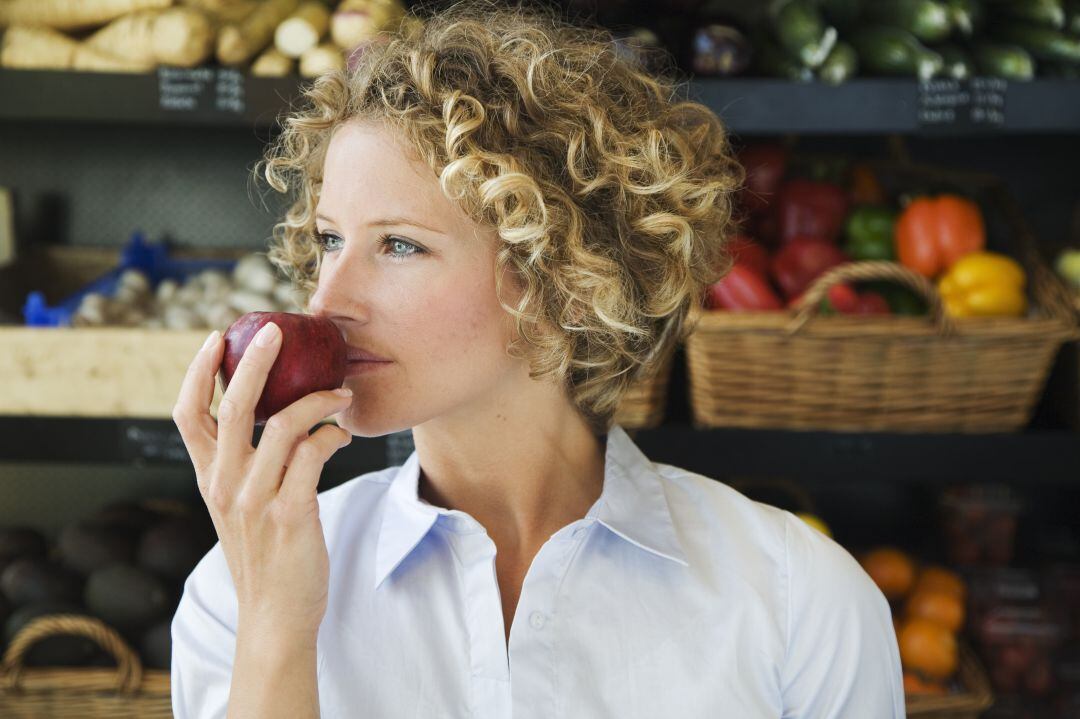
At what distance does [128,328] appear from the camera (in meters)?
1.88

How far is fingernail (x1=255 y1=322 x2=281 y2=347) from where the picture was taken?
0.94 meters

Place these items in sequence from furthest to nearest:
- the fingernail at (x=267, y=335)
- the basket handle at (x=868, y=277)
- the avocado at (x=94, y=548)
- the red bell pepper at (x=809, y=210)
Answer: the red bell pepper at (x=809, y=210) → the avocado at (x=94, y=548) → the basket handle at (x=868, y=277) → the fingernail at (x=267, y=335)

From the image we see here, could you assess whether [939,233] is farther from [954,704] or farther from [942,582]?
[954,704]

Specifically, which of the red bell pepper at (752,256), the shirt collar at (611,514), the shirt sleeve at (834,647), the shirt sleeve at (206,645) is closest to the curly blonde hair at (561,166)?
the shirt collar at (611,514)

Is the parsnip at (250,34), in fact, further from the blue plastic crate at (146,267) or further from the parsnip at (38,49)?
the blue plastic crate at (146,267)

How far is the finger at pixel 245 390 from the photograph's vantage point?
0.94m

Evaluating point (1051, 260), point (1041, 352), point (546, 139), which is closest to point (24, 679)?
point (546, 139)

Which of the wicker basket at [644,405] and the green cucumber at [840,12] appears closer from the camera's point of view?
the wicker basket at [644,405]

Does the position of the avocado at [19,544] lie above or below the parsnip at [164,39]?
below

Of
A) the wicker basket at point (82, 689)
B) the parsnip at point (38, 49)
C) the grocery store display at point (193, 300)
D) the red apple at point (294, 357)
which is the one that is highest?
the red apple at point (294, 357)

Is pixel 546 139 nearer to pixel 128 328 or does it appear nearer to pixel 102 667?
pixel 128 328

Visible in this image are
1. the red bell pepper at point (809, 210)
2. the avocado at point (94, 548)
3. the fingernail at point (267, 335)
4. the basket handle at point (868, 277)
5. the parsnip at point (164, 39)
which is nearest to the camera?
the fingernail at point (267, 335)

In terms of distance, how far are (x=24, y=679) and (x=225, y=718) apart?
1.04 meters

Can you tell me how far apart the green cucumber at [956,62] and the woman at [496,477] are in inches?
35.9
